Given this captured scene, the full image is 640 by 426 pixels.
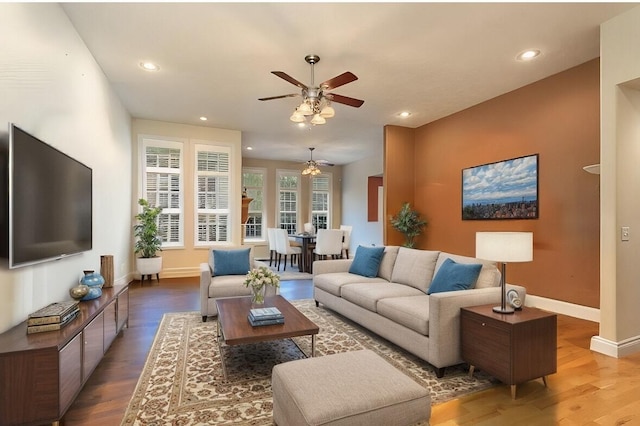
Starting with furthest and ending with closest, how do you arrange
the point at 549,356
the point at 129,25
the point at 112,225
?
the point at 112,225, the point at 129,25, the point at 549,356

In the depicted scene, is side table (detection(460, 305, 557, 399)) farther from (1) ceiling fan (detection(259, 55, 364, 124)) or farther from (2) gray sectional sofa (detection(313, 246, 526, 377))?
(1) ceiling fan (detection(259, 55, 364, 124))

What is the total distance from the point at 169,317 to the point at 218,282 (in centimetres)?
77

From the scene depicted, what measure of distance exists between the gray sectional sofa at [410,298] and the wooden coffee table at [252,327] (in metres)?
0.75

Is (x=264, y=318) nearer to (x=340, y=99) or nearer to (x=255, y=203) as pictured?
(x=340, y=99)

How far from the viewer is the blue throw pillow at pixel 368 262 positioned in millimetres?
4066

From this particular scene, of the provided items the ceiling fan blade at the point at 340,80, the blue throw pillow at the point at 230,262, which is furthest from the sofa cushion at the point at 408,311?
the ceiling fan blade at the point at 340,80

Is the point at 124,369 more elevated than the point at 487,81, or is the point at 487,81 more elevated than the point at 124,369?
the point at 487,81

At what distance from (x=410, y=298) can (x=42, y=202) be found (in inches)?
122

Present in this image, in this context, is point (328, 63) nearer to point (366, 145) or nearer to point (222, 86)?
point (222, 86)

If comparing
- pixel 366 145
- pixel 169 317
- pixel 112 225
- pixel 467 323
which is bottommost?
pixel 169 317

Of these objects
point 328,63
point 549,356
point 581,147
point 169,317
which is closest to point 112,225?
point 169,317

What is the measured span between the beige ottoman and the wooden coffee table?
2.03 ft

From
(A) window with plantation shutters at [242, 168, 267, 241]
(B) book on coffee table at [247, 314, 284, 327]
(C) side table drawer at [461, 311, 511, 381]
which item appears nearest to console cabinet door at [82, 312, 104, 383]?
(B) book on coffee table at [247, 314, 284, 327]

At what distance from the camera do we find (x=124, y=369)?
2.61 m
